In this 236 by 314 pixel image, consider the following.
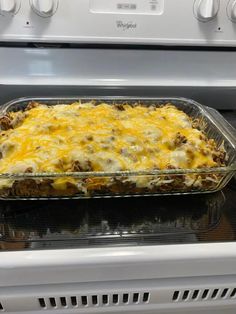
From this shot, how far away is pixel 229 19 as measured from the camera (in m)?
0.72

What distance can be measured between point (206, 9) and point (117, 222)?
460 mm

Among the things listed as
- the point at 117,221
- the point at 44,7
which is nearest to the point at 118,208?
the point at 117,221

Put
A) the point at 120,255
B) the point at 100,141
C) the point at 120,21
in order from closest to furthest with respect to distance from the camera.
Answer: the point at 120,255
the point at 100,141
the point at 120,21

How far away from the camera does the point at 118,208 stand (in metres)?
0.53

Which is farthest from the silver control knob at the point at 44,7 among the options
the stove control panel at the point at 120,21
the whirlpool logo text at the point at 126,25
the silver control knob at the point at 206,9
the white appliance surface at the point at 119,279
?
the white appliance surface at the point at 119,279

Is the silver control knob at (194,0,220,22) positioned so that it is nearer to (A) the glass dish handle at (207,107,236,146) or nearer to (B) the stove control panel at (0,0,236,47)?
(B) the stove control panel at (0,0,236,47)

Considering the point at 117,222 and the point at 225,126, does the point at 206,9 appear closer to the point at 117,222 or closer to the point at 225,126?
the point at 225,126

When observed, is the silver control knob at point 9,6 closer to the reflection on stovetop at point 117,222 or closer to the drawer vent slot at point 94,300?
the reflection on stovetop at point 117,222

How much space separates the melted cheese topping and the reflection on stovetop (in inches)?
2.1

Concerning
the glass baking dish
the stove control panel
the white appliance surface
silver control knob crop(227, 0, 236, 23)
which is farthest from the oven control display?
the white appliance surface

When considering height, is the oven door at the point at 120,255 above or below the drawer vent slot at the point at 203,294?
A: above

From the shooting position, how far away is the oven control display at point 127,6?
688 mm

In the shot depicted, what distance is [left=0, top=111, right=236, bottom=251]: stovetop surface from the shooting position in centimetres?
46

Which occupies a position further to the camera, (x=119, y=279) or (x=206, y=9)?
(x=206, y=9)
